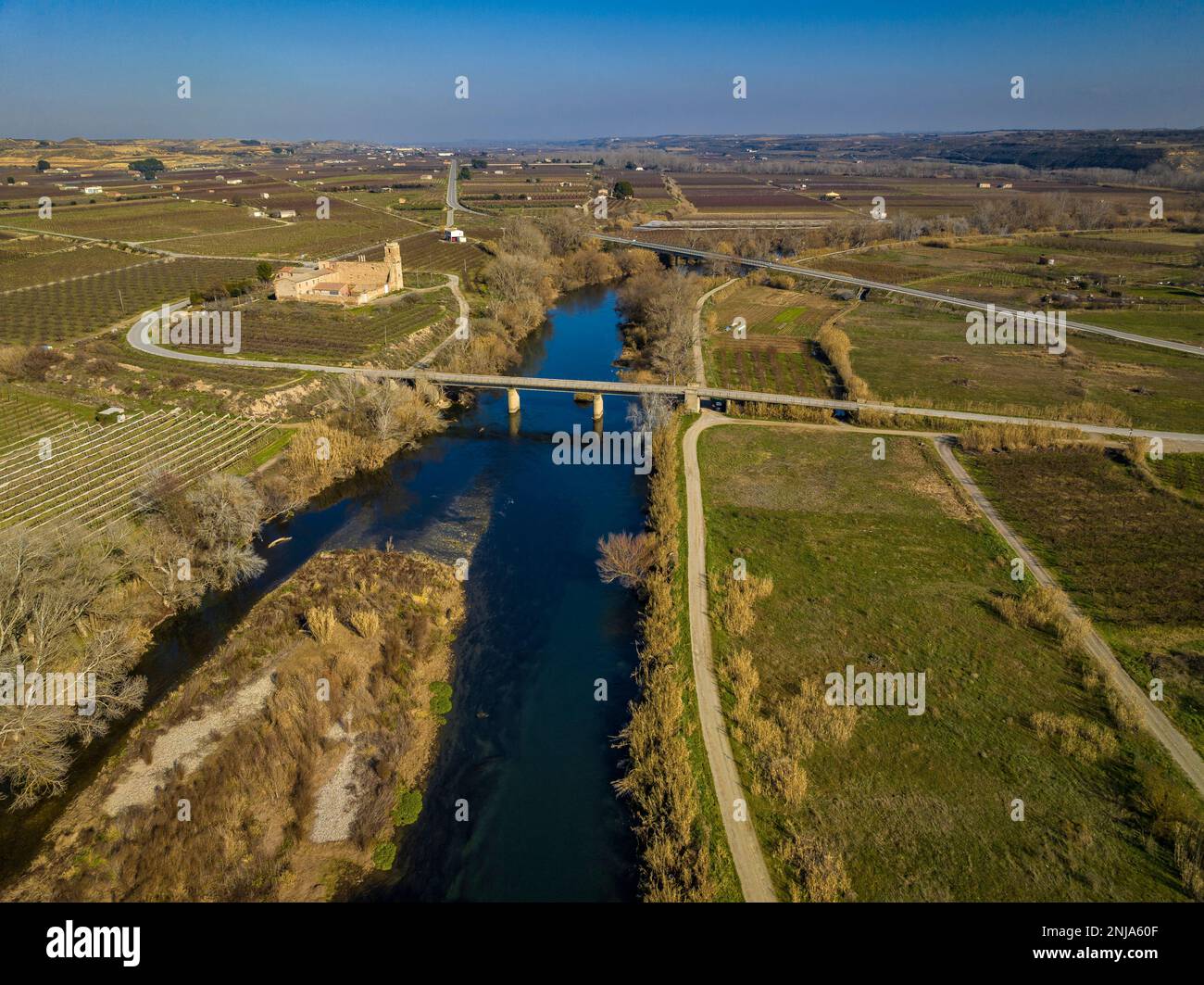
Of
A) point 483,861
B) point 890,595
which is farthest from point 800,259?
point 483,861

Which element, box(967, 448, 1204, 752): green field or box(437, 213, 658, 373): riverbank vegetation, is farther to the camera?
box(437, 213, 658, 373): riverbank vegetation

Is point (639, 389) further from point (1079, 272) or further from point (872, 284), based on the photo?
point (1079, 272)

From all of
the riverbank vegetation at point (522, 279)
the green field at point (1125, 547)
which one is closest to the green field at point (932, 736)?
the green field at point (1125, 547)

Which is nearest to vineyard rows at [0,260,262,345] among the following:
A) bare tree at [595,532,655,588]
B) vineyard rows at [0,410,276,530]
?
vineyard rows at [0,410,276,530]

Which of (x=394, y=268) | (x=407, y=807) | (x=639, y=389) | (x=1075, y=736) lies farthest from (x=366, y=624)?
(x=394, y=268)

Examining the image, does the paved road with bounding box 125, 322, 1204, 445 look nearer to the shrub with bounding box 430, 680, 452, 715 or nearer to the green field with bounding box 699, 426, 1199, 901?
the green field with bounding box 699, 426, 1199, 901

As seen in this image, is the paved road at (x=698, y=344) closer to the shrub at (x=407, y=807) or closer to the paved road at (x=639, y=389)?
the paved road at (x=639, y=389)
